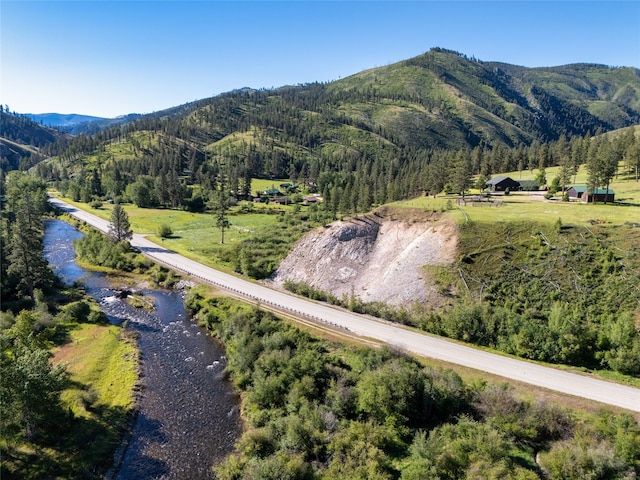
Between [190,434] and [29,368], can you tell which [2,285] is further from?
[190,434]

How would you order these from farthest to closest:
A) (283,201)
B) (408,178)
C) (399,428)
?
(283,201), (408,178), (399,428)

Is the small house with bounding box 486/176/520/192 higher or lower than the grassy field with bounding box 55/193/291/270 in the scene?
higher

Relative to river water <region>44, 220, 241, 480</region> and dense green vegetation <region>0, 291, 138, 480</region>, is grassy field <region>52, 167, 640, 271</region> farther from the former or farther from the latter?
dense green vegetation <region>0, 291, 138, 480</region>

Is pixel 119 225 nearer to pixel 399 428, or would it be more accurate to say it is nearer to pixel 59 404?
pixel 59 404

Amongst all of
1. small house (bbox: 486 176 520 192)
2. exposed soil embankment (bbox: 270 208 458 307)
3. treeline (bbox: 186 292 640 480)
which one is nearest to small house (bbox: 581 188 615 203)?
small house (bbox: 486 176 520 192)

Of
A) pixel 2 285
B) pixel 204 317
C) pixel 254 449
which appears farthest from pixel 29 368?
pixel 2 285

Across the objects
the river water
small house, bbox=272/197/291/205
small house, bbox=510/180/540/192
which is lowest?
the river water

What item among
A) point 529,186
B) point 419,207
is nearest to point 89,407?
point 419,207

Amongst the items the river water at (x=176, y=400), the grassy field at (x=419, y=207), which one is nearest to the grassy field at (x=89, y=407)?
the river water at (x=176, y=400)
